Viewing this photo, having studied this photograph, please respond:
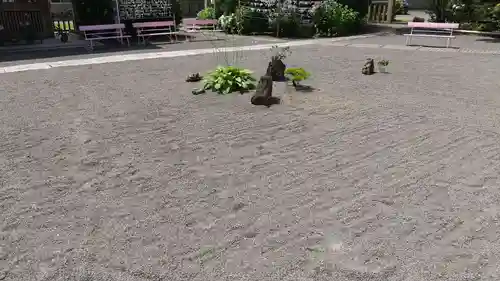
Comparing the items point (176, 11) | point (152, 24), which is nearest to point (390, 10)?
point (176, 11)

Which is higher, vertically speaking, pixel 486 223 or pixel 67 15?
pixel 67 15

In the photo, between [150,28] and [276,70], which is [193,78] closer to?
[276,70]

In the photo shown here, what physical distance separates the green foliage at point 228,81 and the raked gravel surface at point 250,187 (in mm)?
347

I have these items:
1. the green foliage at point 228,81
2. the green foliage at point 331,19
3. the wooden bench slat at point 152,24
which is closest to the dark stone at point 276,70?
the green foliage at point 228,81

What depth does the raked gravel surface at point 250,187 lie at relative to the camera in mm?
3002

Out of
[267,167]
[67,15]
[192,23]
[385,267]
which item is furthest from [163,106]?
[67,15]

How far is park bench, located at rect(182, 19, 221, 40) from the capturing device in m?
18.6

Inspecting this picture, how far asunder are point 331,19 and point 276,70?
35.1 ft

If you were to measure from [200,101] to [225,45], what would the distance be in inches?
337

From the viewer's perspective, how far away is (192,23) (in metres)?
18.5

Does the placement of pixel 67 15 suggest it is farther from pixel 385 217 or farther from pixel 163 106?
pixel 385 217

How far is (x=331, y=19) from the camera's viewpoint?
18203 mm

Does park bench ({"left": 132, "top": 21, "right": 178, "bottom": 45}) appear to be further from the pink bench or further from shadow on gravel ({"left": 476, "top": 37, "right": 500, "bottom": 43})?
shadow on gravel ({"left": 476, "top": 37, "right": 500, "bottom": 43})

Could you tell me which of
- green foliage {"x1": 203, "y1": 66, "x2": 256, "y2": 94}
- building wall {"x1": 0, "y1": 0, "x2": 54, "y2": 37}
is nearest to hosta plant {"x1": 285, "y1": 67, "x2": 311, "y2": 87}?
green foliage {"x1": 203, "y1": 66, "x2": 256, "y2": 94}
